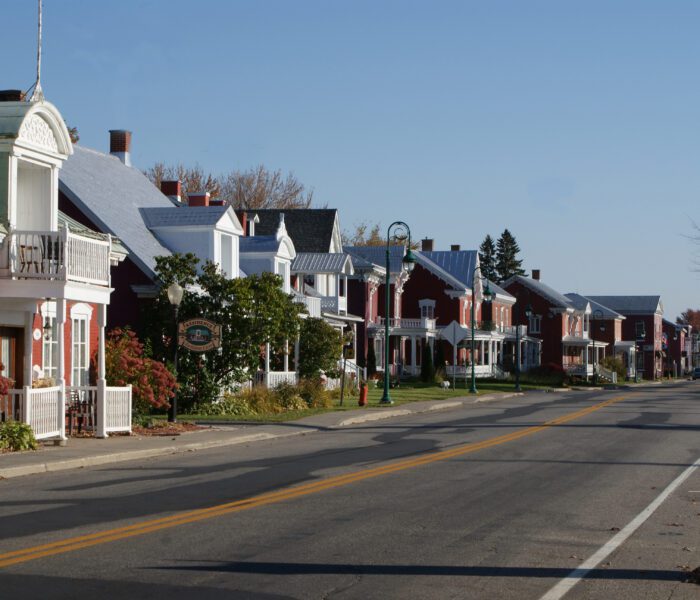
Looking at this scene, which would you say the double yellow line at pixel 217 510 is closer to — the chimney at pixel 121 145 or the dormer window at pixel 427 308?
the chimney at pixel 121 145

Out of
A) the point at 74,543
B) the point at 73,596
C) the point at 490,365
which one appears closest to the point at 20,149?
the point at 74,543

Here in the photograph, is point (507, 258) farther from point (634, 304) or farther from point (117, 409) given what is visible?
point (117, 409)

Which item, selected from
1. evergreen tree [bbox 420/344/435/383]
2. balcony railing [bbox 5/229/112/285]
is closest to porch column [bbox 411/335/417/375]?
evergreen tree [bbox 420/344/435/383]

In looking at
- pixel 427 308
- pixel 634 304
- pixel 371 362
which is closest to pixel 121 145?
pixel 371 362

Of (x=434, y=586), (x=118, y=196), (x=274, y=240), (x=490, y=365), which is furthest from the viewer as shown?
(x=490, y=365)

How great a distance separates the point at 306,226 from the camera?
58844 millimetres

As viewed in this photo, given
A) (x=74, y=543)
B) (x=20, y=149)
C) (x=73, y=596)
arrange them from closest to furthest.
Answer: (x=73, y=596) → (x=74, y=543) → (x=20, y=149)

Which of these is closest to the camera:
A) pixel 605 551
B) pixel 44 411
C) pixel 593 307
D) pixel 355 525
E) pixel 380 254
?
pixel 605 551

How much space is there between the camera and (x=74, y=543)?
10594 millimetres

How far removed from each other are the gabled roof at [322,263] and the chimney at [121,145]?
45.4 feet

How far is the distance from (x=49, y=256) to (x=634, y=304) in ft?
395

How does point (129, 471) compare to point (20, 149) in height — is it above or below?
below

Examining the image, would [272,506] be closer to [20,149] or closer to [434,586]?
[434,586]

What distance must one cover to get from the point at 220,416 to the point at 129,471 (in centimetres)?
1387
